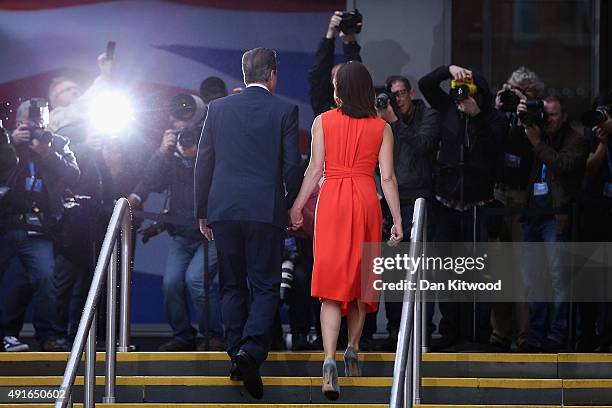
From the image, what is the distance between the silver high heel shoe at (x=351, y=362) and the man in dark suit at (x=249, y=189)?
0.49 meters

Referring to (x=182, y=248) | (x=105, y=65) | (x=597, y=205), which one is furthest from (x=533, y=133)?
(x=105, y=65)

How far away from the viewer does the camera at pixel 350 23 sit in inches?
453

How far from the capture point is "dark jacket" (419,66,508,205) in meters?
11.2

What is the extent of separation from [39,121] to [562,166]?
12.2ft

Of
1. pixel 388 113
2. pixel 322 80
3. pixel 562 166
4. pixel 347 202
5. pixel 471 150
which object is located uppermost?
pixel 322 80

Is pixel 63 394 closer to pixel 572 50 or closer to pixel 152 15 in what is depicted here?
pixel 152 15

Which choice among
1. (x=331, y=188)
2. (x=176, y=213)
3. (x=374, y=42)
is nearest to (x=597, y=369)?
(x=331, y=188)

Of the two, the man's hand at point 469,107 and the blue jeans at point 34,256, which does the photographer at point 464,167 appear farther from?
the blue jeans at point 34,256

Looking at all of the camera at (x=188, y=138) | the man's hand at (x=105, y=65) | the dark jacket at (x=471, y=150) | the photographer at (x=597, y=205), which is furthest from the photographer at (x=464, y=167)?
the man's hand at (x=105, y=65)

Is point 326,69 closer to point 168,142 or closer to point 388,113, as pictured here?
point 388,113

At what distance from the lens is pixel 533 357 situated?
10.1m

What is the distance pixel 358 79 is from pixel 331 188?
648mm

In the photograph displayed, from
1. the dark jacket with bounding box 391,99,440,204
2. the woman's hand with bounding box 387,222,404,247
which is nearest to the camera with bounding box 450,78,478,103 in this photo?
the dark jacket with bounding box 391,99,440,204

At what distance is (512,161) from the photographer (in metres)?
11.6
